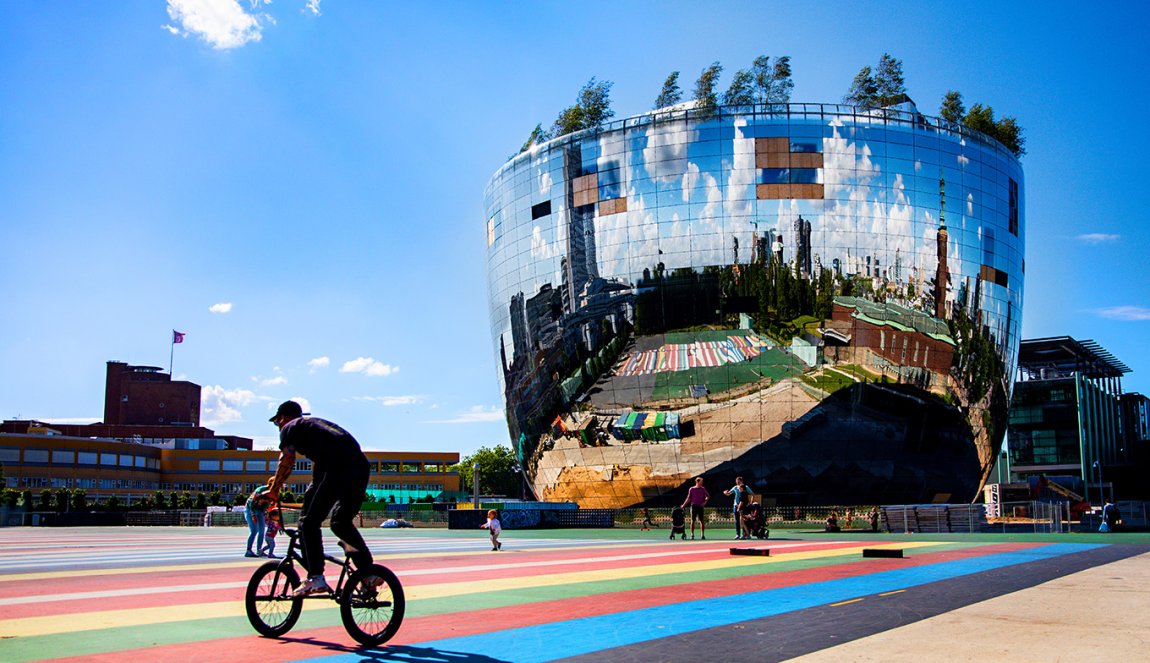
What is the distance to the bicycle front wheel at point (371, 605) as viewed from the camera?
24.9 ft

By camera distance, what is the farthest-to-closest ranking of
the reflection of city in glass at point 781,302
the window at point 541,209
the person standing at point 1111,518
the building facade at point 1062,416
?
the building facade at point 1062,416 < the window at point 541,209 < the reflection of city in glass at point 781,302 < the person standing at point 1111,518

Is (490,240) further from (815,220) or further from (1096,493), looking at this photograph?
(1096,493)

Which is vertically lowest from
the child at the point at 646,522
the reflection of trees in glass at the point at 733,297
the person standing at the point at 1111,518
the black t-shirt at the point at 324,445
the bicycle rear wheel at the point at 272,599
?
the child at the point at 646,522

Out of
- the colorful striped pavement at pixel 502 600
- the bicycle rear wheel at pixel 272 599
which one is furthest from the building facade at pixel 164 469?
the bicycle rear wheel at pixel 272 599

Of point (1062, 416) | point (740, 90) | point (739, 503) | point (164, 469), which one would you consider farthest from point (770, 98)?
point (164, 469)

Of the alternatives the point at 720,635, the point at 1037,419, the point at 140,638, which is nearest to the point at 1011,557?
the point at 720,635

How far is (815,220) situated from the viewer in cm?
4938

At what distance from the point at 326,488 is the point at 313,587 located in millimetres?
784

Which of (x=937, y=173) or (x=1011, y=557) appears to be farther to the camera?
(x=937, y=173)

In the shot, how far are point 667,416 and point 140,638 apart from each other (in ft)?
144

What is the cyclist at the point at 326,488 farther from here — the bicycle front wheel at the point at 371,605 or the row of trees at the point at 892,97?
the row of trees at the point at 892,97

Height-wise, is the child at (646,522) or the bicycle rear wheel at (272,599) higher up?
the bicycle rear wheel at (272,599)

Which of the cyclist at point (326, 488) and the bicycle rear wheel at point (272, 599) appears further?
the bicycle rear wheel at point (272, 599)

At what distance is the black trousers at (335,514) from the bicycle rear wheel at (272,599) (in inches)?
15.0
